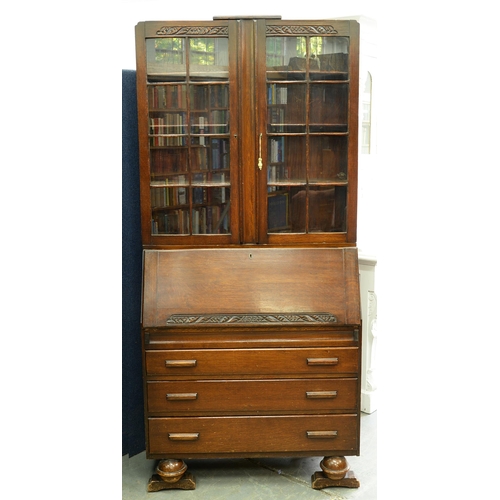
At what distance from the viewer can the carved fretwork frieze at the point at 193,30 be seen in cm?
228

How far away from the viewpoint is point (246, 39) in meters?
2.28

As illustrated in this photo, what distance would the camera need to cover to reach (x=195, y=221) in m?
2.42

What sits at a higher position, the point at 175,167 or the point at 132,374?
the point at 175,167

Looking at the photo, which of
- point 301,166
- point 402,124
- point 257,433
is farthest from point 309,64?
point 402,124

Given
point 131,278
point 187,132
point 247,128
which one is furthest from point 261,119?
point 131,278

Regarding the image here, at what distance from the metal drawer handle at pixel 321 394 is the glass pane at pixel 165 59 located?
134 cm

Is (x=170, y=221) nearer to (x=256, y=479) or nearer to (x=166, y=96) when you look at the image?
(x=166, y=96)

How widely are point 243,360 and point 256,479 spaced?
55 centimetres

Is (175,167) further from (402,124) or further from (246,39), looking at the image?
(402,124)

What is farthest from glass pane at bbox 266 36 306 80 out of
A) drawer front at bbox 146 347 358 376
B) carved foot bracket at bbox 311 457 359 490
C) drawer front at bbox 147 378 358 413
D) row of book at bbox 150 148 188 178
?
carved foot bracket at bbox 311 457 359 490

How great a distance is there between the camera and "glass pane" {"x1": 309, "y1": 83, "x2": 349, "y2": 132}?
2359 mm

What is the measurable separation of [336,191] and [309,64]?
1.68 ft

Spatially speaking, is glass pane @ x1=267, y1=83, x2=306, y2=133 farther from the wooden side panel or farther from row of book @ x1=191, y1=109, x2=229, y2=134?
the wooden side panel

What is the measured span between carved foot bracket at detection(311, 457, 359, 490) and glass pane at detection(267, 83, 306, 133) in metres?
1.34
